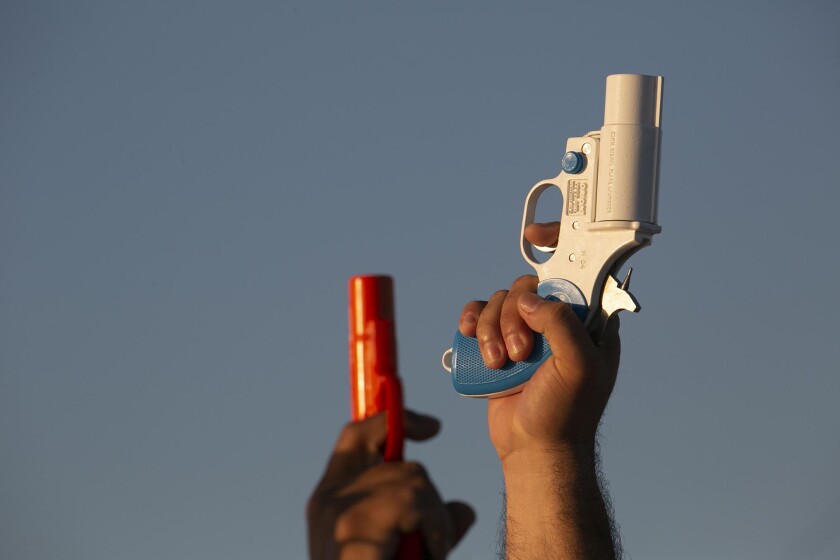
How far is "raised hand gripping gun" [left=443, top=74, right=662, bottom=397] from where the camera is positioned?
6.61 m

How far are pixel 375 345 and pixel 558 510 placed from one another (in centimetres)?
339

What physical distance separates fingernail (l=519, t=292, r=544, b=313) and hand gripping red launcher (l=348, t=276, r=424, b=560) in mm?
3737

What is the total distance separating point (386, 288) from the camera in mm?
2641

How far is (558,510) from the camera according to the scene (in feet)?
19.2

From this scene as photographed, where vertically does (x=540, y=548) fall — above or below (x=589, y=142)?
below

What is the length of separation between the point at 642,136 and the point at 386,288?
4.34m

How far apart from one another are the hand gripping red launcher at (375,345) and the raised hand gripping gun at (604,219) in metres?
3.84

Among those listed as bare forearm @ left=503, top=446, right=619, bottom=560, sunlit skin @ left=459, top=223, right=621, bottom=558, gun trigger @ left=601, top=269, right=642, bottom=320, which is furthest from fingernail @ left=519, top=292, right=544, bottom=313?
bare forearm @ left=503, top=446, right=619, bottom=560

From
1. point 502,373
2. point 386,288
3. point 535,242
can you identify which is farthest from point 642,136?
point 386,288

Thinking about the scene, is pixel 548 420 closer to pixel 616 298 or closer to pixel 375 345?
pixel 616 298

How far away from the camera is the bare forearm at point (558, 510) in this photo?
574 centimetres

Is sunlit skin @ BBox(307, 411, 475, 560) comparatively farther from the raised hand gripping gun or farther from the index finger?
the raised hand gripping gun

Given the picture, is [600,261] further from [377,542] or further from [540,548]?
[377,542]

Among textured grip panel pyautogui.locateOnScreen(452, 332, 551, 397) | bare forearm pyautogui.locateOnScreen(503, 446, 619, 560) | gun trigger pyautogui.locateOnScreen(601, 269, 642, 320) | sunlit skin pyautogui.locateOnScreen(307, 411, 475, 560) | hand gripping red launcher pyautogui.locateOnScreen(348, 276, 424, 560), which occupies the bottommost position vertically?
bare forearm pyautogui.locateOnScreen(503, 446, 619, 560)
